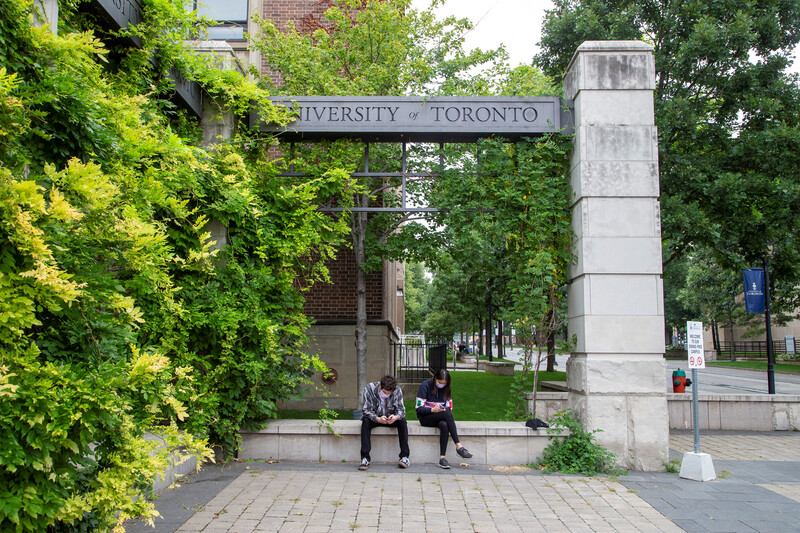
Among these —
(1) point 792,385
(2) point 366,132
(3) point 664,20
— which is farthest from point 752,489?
(1) point 792,385

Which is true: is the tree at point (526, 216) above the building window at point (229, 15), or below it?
below

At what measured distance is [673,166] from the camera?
11.5 metres

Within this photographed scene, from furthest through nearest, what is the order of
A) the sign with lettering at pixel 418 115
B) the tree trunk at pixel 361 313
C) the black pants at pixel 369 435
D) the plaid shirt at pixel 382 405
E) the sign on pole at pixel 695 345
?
the tree trunk at pixel 361 313
the sign with lettering at pixel 418 115
the plaid shirt at pixel 382 405
the black pants at pixel 369 435
the sign on pole at pixel 695 345

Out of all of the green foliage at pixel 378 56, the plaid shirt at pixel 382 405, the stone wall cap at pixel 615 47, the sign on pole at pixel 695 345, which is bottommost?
the plaid shirt at pixel 382 405

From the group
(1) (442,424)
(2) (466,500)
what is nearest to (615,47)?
(1) (442,424)

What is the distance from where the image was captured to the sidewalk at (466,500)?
5.20m

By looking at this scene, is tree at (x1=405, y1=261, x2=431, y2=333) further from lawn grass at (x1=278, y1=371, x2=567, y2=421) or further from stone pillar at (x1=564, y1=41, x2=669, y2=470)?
stone pillar at (x1=564, y1=41, x2=669, y2=470)

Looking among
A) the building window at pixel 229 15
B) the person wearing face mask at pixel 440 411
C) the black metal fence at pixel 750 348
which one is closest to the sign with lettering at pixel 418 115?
the person wearing face mask at pixel 440 411

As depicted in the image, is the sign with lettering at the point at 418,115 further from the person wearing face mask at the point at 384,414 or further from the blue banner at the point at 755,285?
the blue banner at the point at 755,285

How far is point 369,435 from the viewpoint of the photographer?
7414 millimetres

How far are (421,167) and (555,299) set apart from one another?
4838mm

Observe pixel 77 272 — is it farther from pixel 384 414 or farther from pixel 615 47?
pixel 615 47

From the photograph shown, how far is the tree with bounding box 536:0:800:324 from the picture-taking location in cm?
1044

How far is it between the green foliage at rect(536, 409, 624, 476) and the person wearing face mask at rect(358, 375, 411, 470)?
5.70 feet
